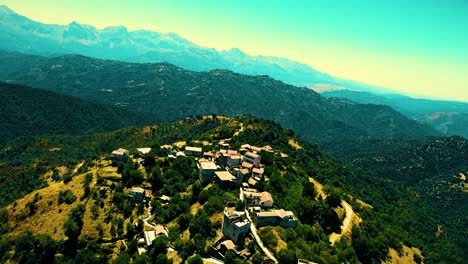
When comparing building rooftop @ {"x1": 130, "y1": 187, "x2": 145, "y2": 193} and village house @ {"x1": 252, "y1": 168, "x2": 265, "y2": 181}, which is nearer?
building rooftop @ {"x1": 130, "y1": 187, "x2": 145, "y2": 193}

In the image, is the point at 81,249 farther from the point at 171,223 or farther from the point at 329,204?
the point at 329,204

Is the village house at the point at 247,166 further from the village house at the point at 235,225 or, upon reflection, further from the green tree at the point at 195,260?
the green tree at the point at 195,260

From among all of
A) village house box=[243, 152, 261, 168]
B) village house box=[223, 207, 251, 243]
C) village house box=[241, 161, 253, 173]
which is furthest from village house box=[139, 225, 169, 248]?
village house box=[243, 152, 261, 168]

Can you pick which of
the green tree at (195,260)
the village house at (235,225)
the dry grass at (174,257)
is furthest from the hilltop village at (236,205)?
the dry grass at (174,257)

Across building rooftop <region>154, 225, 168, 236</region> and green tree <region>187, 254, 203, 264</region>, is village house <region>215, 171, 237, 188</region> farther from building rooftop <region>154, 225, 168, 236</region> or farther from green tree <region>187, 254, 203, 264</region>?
green tree <region>187, 254, 203, 264</region>

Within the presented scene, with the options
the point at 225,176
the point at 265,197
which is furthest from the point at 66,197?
the point at 265,197
